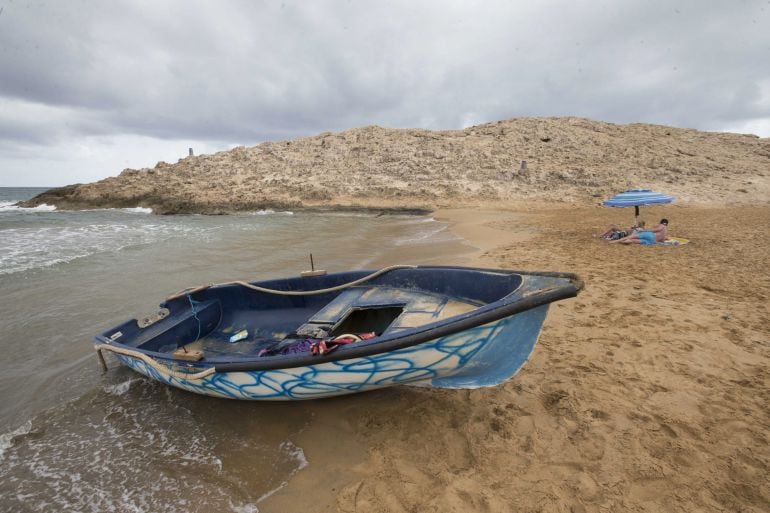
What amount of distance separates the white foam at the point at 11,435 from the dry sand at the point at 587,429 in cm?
306

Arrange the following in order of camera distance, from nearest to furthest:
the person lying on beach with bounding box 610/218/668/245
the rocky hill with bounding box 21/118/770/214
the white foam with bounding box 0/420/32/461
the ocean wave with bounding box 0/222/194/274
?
the white foam with bounding box 0/420/32/461 → the person lying on beach with bounding box 610/218/668/245 → the ocean wave with bounding box 0/222/194/274 → the rocky hill with bounding box 21/118/770/214

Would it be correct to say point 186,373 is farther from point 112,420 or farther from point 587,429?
point 587,429

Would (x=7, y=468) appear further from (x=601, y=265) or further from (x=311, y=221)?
(x=311, y=221)

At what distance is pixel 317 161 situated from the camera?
34.5 meters

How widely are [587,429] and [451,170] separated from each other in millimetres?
28845

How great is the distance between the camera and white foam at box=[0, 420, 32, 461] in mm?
3819

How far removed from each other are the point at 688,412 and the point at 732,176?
31.7m

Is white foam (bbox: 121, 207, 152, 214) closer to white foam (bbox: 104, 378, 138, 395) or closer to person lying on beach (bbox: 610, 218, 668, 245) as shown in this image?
white foam (bbox: 104, 378, 138, 395)

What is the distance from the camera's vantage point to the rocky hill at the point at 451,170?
26.2 metres

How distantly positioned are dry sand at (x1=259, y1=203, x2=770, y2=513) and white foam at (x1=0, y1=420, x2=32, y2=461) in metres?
3.06

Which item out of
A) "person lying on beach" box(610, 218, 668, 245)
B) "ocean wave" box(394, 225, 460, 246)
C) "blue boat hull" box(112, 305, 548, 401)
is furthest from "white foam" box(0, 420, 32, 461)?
"person lying on beach" box(610, 218, 668, 245)

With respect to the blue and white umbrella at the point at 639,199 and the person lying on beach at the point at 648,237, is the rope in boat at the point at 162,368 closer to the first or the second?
the blue and white umbrella at the point at 639,199

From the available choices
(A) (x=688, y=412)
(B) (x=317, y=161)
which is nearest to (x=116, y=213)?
(B) (x=317, y=161)

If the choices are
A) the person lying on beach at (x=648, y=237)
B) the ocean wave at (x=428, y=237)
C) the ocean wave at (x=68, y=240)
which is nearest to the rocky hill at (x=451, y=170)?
the ocean wave at (x=68, y=240)
